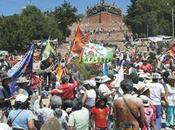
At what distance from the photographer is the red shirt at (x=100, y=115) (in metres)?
11.9

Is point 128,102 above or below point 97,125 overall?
above

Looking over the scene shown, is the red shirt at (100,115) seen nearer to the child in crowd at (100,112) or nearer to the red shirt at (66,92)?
the child in crowd at (100,112)

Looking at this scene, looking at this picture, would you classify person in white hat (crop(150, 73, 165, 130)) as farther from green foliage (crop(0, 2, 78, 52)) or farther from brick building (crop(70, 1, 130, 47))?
brick building (crop(70, 1, 130, 47))

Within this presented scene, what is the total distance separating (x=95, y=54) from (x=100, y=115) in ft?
22.5

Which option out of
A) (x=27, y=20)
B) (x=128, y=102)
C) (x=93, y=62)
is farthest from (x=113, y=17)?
(x=128, y=102)

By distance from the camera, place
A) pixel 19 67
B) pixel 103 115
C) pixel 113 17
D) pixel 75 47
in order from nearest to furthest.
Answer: pixel 103 115 < pixel 19 67 < pixel 75 47 < pixel 113 17

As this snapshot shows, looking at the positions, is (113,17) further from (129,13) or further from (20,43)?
(20,43)

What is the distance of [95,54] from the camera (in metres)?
18.7

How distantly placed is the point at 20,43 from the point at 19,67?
205 ft

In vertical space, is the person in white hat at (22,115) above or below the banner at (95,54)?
below

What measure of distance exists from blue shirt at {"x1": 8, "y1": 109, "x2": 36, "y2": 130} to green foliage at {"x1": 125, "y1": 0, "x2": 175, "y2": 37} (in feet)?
263

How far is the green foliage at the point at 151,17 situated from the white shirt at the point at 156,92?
76.7 meters

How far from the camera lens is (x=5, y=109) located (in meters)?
12.5

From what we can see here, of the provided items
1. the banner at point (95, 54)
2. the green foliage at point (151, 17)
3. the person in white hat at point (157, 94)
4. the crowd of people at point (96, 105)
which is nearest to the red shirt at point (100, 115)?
the crowd of people at point (96, 105)
